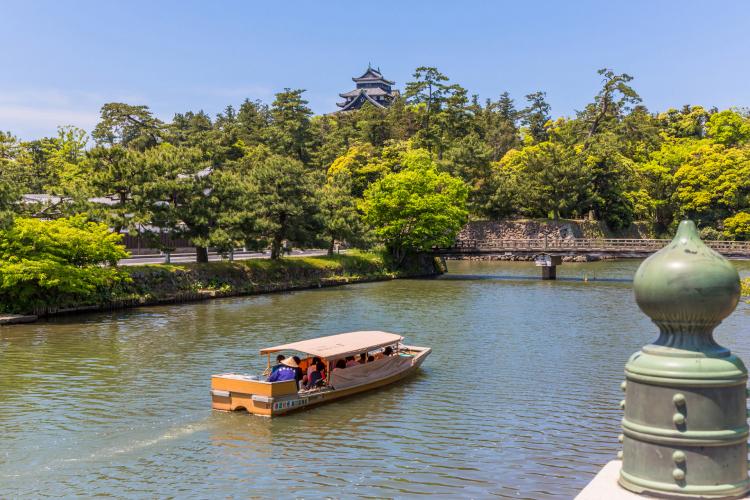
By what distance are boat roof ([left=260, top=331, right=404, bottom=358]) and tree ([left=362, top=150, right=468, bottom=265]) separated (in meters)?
47.3

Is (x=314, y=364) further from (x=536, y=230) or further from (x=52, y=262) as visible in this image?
(x=536, y=230)

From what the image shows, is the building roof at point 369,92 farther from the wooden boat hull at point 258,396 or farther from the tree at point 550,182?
the wooden boat hull at point 258,396

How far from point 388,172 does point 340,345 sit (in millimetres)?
69445

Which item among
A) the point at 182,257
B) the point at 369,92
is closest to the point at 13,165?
the point at 182,257

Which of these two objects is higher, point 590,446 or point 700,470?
point 700,470

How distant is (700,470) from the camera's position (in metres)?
5.65

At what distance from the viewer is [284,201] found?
6231 cm

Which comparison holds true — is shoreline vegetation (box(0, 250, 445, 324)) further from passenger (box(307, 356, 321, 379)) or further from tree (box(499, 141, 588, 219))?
tree (box(499, 141, 588, 219))

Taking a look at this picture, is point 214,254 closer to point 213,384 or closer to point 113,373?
point 113,373

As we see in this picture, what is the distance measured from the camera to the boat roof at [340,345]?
24.6 metres

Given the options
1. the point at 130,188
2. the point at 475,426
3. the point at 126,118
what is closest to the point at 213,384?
the point at 475,426

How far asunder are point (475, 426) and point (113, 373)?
15.2 meters

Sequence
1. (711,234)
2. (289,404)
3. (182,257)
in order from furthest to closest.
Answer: (711,234), (182,257), (289,404)

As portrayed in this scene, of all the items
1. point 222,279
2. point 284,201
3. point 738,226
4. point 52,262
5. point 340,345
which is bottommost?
point 340,345
